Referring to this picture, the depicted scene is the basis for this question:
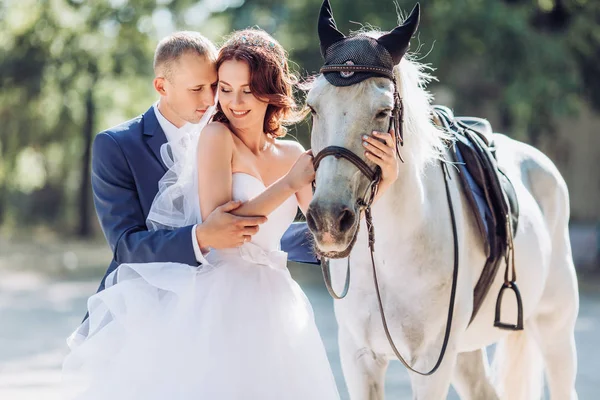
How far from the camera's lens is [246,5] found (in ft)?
47.4

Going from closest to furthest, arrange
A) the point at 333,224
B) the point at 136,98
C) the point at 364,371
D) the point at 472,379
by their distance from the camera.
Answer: the point at 333,224, the point at 364,371, the point at 472,379, the point at 136,98

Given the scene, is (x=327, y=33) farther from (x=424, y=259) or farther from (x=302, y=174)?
(x=424, y=259)

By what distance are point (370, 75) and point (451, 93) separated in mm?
11356

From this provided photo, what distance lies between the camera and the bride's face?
2.96 meters

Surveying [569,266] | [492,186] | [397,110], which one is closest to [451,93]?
[569,266]

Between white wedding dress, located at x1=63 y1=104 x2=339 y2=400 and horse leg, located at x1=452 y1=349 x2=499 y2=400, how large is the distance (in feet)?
4.37

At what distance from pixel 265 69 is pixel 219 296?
0.83 metres

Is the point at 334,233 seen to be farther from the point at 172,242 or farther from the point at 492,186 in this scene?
the point at 492,186

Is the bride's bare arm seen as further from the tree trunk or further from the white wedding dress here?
the tree trunk

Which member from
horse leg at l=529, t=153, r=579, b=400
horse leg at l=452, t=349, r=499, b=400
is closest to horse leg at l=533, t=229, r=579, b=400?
horse leg at l=529, t=153, r=579, b=400

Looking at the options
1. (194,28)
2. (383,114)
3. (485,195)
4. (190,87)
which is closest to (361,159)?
(383,114)

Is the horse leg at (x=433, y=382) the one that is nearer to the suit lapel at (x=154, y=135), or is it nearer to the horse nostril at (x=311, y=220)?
the horse nostril at (x=311, y=220)

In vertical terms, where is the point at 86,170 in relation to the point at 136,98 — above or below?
below

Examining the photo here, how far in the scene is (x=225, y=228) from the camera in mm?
2816
